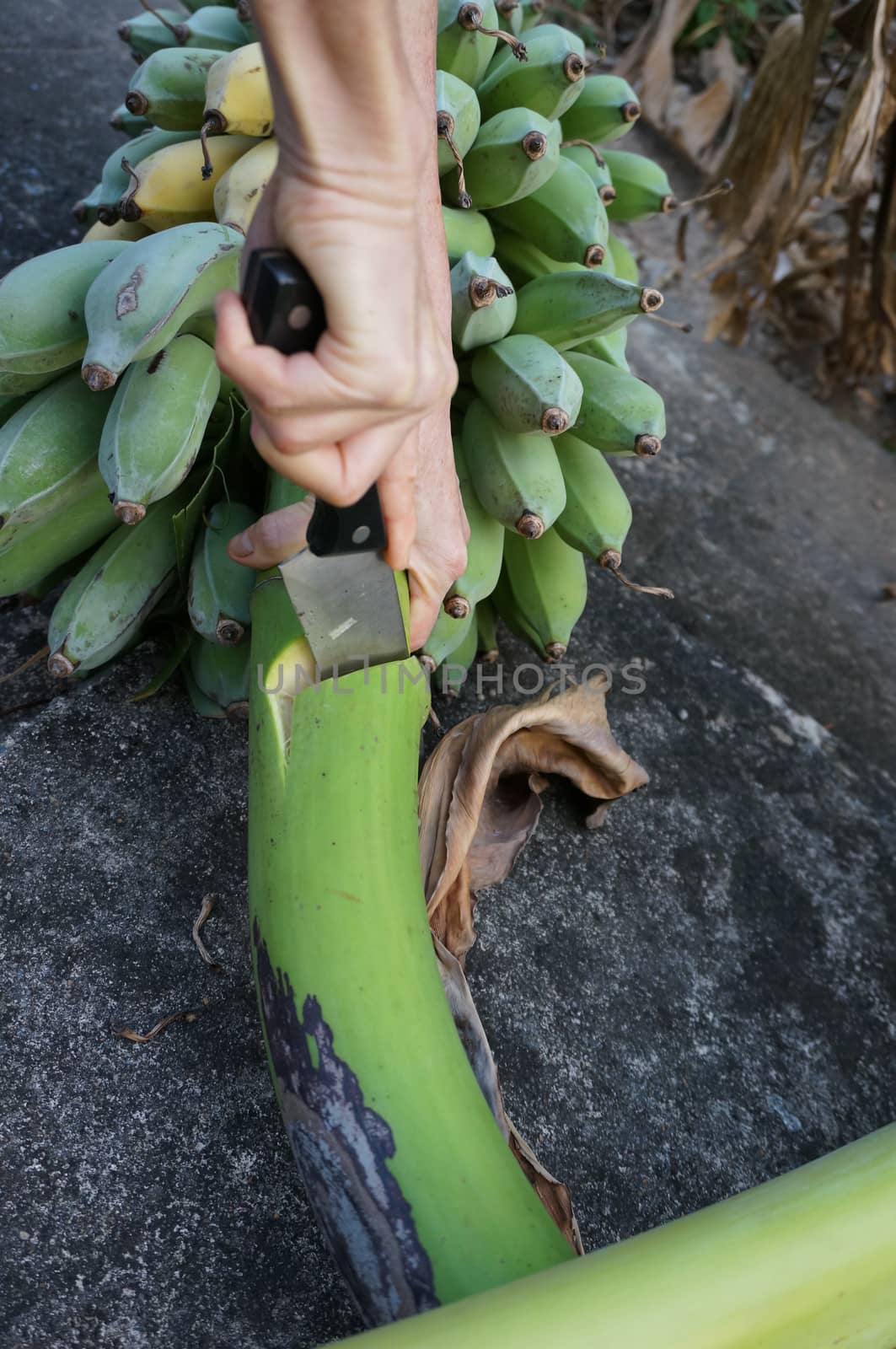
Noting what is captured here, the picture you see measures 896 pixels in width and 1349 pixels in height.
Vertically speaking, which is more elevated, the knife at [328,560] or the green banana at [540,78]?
the green banana at [540,78]

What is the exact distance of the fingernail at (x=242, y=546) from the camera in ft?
4.65

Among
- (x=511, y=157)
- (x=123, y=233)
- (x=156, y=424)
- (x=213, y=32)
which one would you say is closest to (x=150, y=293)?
(x=156, y=424)

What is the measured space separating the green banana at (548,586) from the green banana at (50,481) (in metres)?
0.65

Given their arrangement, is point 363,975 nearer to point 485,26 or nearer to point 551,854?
point 551,854

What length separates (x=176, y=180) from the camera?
161 centimetres

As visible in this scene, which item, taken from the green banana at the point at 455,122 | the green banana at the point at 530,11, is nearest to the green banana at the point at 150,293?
the green banana at the point at 455,122

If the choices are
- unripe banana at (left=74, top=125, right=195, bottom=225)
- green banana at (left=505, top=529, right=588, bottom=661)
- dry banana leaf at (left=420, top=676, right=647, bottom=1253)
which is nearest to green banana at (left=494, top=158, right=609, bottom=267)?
green banana at (left=505, top=529, right=588, bottom=661)

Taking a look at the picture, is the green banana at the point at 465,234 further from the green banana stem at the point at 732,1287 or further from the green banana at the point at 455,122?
the green banana stem at the point at 732,1287

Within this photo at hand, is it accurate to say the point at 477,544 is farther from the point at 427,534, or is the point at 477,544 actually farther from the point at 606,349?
the point at 606,349

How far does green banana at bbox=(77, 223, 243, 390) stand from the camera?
4.15ft

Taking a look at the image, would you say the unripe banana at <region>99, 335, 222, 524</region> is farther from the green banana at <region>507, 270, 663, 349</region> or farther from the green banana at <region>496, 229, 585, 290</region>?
the green banana at <region>496, 229, 585, 290</region>

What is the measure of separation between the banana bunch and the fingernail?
8cm

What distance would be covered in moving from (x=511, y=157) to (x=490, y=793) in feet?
3.19

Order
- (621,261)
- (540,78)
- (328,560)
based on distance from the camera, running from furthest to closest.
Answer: (621,261), (540,78), (328,560)
